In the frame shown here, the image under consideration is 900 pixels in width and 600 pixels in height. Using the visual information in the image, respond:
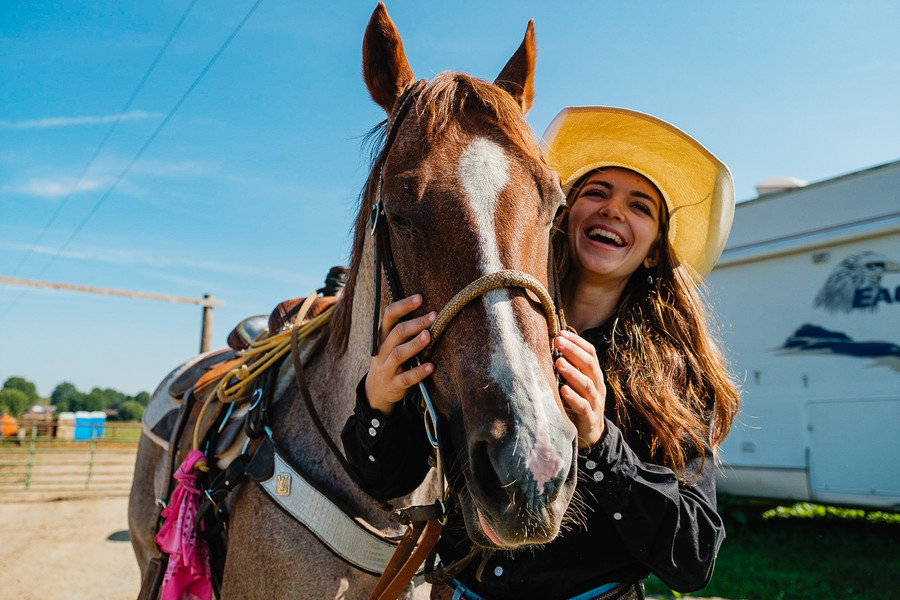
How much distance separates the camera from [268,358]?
238 cm

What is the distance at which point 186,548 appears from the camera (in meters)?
2.16

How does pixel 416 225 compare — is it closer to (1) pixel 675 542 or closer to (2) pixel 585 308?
(2) pixel 585 308

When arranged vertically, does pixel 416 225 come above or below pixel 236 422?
above

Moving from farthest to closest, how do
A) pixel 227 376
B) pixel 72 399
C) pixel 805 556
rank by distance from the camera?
pixel 72 399
pixel 805 556
pixel 227 376

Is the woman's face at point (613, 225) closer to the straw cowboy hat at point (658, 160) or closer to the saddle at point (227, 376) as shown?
the straw cowboy hat at point (658, 160)

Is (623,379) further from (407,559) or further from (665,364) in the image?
(407,559)

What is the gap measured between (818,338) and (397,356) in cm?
771

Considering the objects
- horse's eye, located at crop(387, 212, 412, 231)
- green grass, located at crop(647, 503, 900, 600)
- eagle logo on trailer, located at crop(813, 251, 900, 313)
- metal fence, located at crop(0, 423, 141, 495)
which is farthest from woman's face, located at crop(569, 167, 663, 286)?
metal fence, located at crop(0, 423, 141, 495)

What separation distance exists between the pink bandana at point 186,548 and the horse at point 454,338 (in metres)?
0.26

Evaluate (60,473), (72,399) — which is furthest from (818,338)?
(72,399)

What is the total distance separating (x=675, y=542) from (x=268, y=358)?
1664mm

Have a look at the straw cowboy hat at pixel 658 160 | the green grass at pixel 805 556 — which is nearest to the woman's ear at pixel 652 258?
the straw cowboy hat at pixel 658 160

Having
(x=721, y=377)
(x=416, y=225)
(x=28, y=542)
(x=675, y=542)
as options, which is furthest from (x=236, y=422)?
(x=28, y=542)

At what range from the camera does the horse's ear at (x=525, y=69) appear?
2.04 metres
